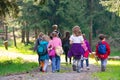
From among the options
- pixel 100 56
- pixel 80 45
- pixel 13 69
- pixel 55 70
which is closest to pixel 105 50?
pixel 100 56

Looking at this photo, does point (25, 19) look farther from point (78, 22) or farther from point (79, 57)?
point (79, 57)

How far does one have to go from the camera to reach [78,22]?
45.5 metres

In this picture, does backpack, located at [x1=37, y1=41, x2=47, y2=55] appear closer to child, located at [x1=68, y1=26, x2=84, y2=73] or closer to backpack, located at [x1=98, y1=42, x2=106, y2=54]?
child, located at [x1=68, y1=26, x2=84, y2=73]

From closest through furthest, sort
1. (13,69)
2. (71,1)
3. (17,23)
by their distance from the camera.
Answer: (13,69) → (71,1) → (17,23)

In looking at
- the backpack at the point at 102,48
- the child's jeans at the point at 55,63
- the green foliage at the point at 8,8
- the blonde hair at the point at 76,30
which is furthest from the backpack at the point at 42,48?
the green foliage at the point at 8,8

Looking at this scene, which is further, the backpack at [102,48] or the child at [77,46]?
the backpack at [102,48]

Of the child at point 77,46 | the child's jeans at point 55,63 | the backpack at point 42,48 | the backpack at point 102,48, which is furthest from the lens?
the backpack at point 102,48

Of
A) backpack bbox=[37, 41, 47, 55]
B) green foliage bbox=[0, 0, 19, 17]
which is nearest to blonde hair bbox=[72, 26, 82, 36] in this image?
backpack bbox=[37, 41, 47, 55]

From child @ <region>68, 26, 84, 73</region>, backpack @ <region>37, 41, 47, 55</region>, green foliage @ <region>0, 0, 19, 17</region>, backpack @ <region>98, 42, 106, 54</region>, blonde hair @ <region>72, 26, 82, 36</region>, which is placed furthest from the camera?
green foliage @ <region>0, 0, 19, 17</region>

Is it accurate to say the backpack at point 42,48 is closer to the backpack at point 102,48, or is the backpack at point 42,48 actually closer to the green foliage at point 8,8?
the backpack at point 102,48

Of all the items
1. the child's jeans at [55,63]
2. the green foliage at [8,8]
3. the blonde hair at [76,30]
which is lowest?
the child's jeans at [55,63]

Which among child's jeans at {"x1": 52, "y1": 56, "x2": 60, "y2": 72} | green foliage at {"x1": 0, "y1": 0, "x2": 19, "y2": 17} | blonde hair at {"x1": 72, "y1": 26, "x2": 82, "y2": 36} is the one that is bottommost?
child's jeans at {"x1": 52, "y1": 56, "x2": 60, "y2": 72}

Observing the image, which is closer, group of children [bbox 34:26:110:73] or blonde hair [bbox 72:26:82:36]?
blonde hair [bbox 72:26:82:36]

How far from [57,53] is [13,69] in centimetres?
260
